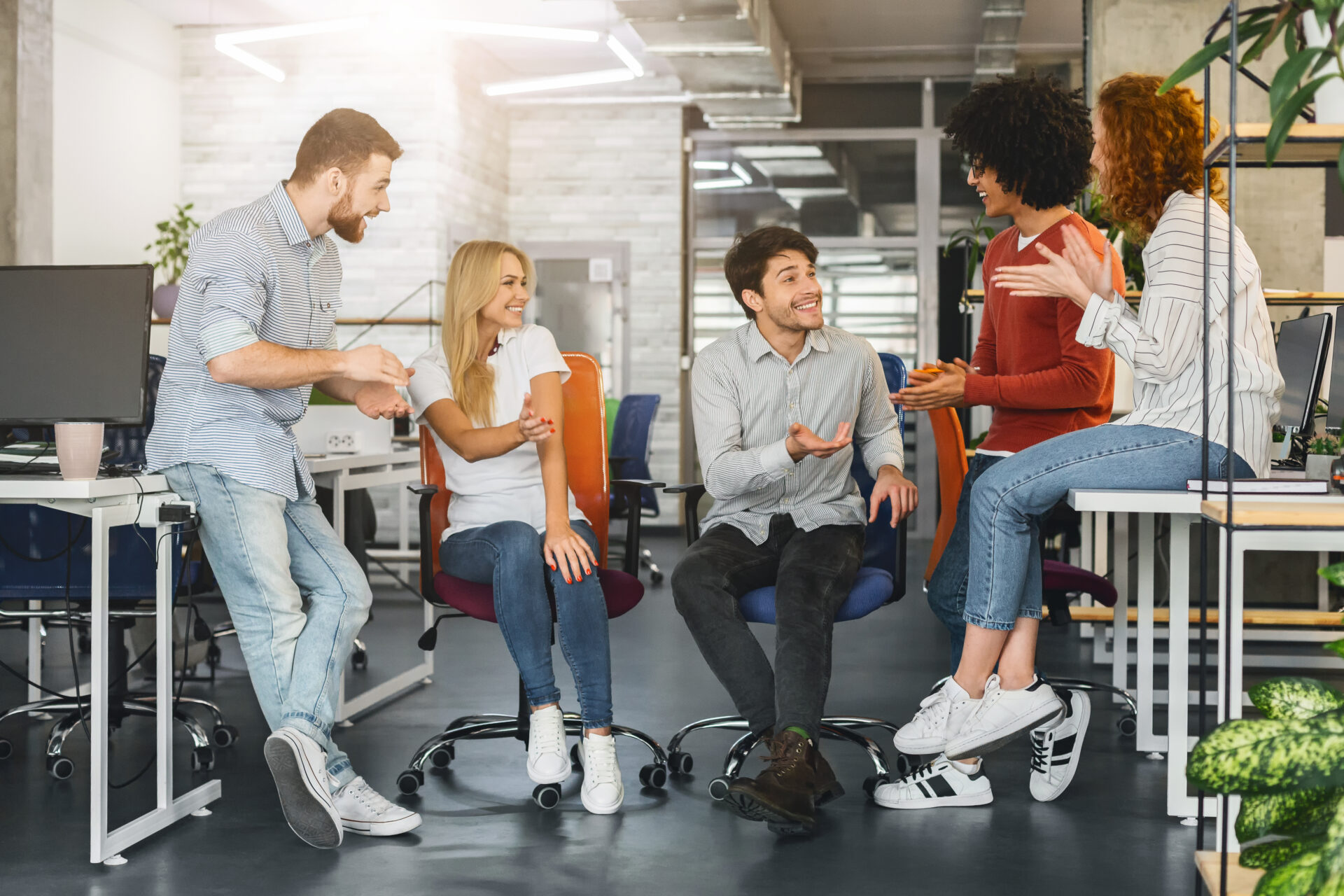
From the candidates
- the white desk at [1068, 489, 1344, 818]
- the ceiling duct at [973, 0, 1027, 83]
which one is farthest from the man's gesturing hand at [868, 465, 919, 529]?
the ceiling duct at [973, 0, 1027, 83]

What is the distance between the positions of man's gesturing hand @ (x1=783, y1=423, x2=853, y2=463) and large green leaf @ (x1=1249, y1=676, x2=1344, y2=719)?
1.18 meters

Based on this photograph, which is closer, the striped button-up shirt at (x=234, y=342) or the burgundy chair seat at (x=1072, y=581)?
the striped button-up shirt at (x=234, y=342)

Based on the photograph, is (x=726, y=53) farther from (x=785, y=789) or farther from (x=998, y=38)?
(x=785, y=789)

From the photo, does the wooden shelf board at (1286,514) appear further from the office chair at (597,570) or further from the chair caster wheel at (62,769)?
the chair caster wheel at (62,769)

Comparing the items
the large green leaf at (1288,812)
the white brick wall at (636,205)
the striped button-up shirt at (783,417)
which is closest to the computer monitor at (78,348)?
the striped button-up shirt at (783,417)

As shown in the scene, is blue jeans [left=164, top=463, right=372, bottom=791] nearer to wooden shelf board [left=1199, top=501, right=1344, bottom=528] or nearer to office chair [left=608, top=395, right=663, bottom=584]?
wooden shelf board [left=1199, top=501, right=1344, bottom=528]

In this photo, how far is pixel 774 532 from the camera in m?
2.82

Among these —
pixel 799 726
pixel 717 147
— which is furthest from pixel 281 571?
pixel 717 147

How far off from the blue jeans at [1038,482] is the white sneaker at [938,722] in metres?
0.19

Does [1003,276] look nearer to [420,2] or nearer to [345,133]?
[345,133]

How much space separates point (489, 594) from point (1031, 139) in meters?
1.56

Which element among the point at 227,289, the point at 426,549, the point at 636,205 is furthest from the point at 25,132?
the point at 636,205

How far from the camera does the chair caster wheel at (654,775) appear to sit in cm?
279

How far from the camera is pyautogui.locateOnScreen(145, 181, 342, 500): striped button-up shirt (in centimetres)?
235
